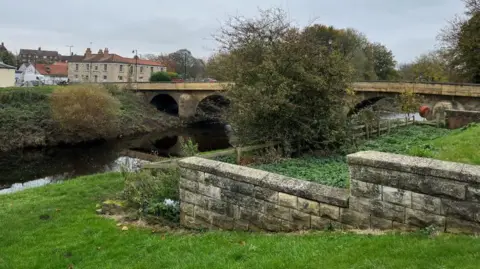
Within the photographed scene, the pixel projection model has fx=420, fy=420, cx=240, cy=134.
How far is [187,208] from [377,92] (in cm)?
2690

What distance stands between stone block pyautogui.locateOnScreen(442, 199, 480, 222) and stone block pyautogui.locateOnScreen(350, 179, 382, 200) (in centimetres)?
75

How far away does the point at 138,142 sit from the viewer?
116ft

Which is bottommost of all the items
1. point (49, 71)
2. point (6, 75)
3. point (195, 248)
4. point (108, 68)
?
point (195, 248)

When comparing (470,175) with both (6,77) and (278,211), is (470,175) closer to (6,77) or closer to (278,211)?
(278,211)

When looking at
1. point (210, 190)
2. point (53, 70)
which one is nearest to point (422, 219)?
point (210, 190)

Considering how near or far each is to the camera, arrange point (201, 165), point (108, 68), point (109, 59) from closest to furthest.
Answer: point (201, 165) < point (109, 59) < point (108, 68)

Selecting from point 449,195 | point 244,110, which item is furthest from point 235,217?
point 244,110

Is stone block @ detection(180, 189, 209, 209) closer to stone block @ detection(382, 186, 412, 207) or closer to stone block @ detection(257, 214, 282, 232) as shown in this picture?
stone block @ detection(257, 214, 282, 232)

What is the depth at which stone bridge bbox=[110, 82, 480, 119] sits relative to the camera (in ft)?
82.8

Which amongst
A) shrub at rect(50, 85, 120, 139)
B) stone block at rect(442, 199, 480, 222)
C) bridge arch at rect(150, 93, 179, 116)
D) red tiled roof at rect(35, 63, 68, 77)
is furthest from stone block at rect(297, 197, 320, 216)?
red tiled roof at rect(35, 63, 68, 77)

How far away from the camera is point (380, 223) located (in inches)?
203

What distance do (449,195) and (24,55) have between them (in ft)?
519

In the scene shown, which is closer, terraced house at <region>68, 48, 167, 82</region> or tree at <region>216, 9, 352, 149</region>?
tree at <region>216, 9, 352, 149</region>

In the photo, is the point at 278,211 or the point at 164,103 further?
the point at 164,103
